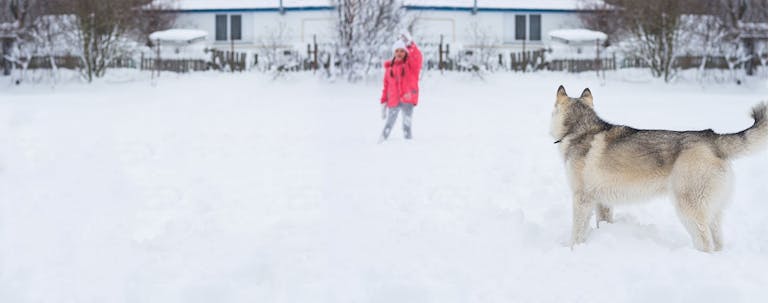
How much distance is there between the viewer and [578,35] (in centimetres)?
3184

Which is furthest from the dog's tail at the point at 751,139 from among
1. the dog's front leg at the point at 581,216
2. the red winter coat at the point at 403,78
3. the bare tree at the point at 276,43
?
the bare tree at the point at 276,43

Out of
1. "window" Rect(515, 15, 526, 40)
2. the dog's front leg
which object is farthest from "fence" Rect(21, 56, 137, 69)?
→ the dog's front leg

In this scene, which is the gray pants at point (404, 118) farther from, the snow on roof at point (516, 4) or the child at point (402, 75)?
the snow on roof at point (516, 4)

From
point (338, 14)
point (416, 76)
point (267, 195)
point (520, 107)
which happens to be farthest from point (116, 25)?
point (267, 195)

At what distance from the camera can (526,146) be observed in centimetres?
1002

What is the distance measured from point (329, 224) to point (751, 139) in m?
2.99

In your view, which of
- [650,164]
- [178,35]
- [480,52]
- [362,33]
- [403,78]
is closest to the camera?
[650,164]

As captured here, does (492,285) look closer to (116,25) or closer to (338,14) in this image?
(338,14)

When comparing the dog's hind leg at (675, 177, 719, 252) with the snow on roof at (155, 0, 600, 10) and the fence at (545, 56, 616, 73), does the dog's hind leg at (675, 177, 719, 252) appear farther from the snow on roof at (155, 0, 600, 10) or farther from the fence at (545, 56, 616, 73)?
the snow on roof at (155, 0, 600, 10)

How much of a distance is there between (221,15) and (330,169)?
28.5 m

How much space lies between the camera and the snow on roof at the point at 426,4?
33.2m

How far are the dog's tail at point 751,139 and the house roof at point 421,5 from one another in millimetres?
28904

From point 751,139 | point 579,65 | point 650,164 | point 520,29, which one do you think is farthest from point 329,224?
point 520,29

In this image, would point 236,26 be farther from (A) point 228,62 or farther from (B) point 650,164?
(B) point 650,164
